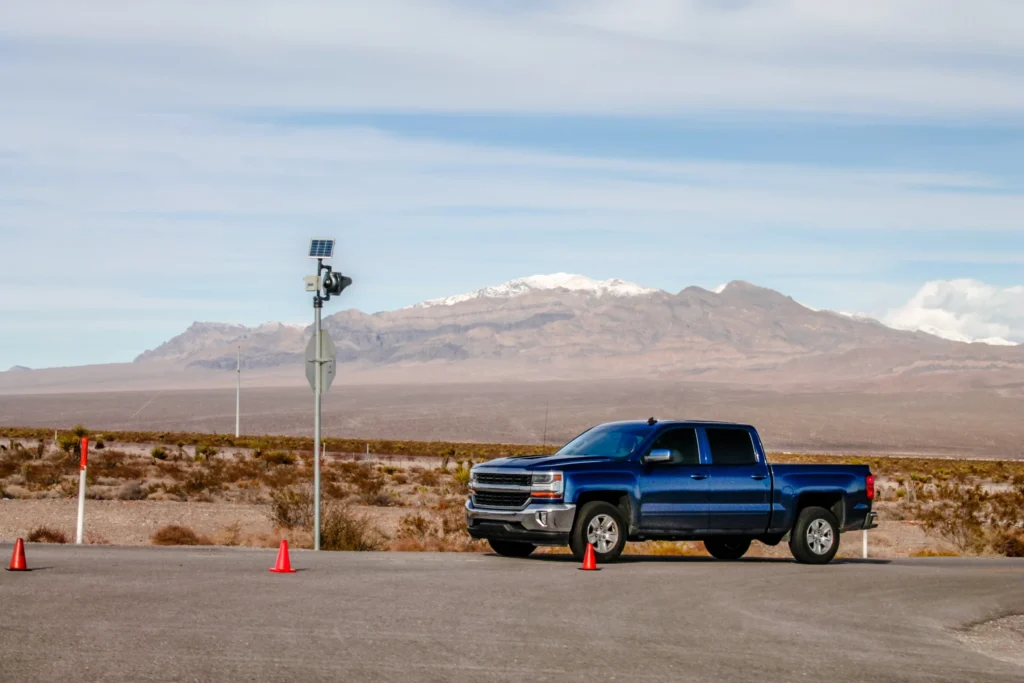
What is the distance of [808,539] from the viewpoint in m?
20.2

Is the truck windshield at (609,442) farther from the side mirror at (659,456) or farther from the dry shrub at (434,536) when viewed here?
the dry shrub at (434,536)

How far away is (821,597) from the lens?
15844 millimetres

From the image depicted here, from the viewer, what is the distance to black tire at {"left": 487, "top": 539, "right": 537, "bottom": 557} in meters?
19.9

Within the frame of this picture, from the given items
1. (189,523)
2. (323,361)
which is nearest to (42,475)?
(189,523)

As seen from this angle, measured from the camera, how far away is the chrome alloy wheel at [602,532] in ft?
60.7

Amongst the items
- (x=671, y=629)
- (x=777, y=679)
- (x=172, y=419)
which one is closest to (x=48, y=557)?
(x=671, y=629)

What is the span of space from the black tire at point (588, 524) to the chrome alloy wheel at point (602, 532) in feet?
0.09

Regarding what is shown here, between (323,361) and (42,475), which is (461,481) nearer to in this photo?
(42,475)

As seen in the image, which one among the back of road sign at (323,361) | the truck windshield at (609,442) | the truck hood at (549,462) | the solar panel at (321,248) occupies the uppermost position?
the solar panel at (321,248)

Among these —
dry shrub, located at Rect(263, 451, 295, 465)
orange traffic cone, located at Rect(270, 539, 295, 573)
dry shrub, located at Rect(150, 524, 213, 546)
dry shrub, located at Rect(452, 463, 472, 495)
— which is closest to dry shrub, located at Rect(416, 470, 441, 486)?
dry shrub, located at Rect(452, 463, 472, 495)

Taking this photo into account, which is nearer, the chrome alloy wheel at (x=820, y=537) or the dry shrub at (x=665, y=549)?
the chrome alloy wheel at (x=820, y=537)

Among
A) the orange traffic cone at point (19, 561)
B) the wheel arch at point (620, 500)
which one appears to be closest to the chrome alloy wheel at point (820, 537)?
the wheel arch at point (620, 500)

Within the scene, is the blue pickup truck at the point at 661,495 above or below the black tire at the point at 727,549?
above

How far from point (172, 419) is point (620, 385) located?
66.4 meters
